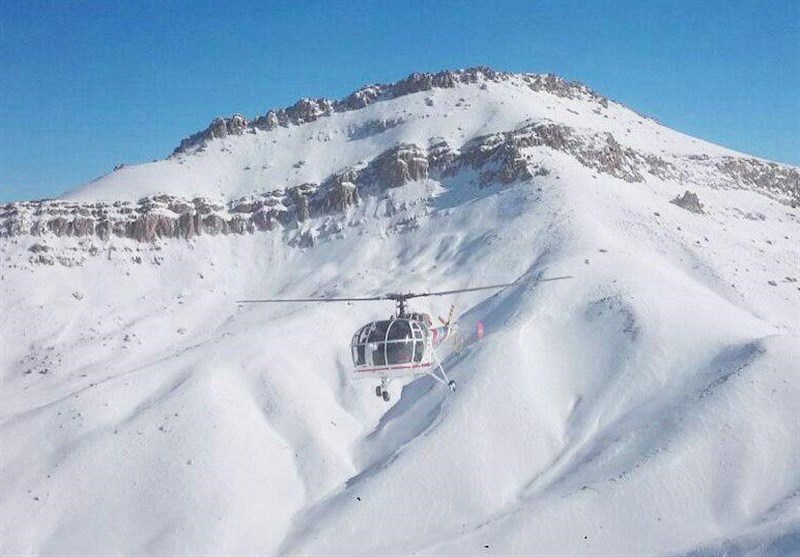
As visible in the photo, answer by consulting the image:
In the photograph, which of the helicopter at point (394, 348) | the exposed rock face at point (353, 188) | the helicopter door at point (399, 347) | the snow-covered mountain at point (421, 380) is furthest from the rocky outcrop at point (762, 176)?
the helicopter door at point (399, 347)

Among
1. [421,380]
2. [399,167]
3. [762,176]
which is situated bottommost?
[421,380]

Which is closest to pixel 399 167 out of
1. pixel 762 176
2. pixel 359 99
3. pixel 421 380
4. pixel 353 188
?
pixel 353 188

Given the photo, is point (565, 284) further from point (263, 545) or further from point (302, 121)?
point (302, 121)

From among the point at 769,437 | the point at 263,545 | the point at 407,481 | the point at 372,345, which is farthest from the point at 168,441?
the point at 769,437

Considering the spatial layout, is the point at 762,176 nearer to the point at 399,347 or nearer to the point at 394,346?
the point at 399,347

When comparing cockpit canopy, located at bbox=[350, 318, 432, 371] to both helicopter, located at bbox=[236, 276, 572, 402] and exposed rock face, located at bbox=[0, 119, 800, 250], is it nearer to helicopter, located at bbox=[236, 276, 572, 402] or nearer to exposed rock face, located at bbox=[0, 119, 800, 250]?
helicopter, located at bbox=[236, 276, 572, 402]

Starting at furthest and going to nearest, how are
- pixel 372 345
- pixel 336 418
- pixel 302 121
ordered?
pixel 302 121 → pixel 336 418 → pixel 372 345
